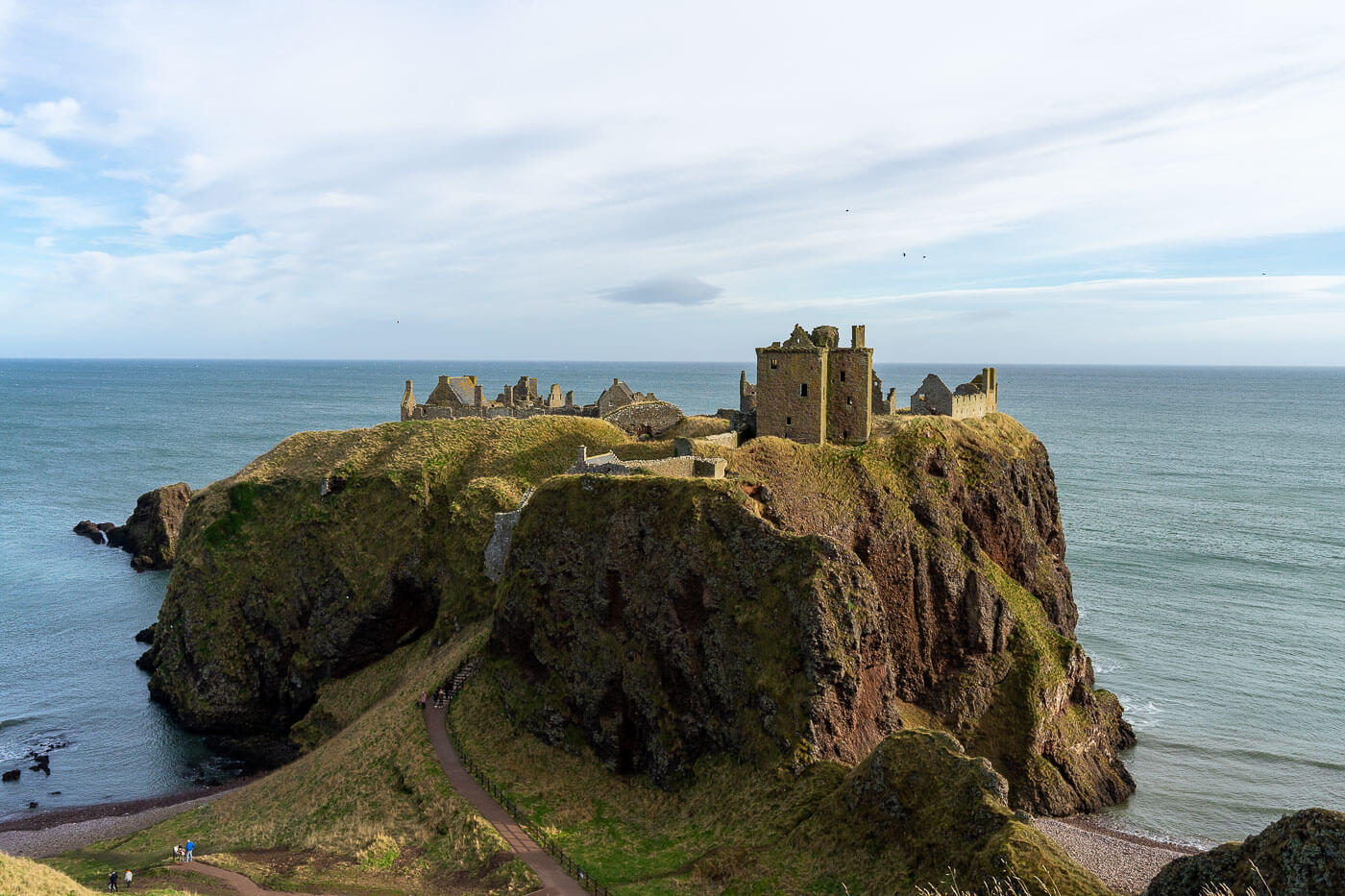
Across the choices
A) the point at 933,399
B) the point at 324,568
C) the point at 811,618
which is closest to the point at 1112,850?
the point at 811,618

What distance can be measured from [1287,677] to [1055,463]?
90.6 metres

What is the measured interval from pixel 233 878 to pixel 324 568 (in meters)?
29.8

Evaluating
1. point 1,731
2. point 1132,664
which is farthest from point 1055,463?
point 1,731

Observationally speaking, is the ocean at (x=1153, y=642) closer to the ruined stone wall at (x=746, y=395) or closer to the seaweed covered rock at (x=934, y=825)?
the seaweed covered rock at (x=934, y=825)

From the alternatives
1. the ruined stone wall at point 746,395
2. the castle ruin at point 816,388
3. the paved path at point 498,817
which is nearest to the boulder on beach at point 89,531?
the ruined stone wall at point 746,395

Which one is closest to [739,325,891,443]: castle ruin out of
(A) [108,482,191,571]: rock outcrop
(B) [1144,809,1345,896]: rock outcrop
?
(B) [1144,809,1345,896]: rock outcrop

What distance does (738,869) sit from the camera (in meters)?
31.1

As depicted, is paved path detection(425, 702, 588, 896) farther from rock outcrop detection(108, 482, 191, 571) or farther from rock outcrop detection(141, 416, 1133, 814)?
rock outcrop detection(108, 482, 191, 571)

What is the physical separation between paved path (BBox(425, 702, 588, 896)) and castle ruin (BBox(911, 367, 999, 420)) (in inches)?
1491

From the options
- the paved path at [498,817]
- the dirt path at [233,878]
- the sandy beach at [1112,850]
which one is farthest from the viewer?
the sandy beach at [1112,850]

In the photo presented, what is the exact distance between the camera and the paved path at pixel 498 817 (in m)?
31.8

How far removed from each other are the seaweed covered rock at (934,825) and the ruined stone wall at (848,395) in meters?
23.3

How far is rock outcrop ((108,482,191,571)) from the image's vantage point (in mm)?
93562

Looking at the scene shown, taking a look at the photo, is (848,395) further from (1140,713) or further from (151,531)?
(151,531)
